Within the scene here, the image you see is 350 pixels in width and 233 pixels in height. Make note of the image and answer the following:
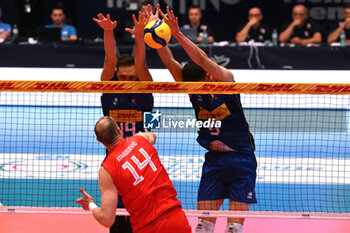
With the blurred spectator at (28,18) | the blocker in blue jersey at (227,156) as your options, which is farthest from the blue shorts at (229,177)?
the blurred spectator at (28,18)

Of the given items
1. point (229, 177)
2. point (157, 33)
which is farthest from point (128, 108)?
point (229, 177)

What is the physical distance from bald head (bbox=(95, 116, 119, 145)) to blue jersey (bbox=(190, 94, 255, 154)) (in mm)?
1385

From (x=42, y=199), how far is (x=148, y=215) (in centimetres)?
405

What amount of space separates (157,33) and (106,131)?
4.58 ft

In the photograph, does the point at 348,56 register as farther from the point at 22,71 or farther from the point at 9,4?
the point at 9,4

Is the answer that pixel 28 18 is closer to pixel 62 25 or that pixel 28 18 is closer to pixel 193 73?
pixel 62 25

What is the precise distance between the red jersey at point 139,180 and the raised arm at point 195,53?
3.96 feet

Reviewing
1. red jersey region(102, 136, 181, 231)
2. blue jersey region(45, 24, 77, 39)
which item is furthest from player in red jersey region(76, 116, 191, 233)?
blue jersey region(45, 24, 77, 39)

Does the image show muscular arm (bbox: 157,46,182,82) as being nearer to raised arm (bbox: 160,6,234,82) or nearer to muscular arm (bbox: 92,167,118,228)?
raised arm (bbox: 160,6,234,82)

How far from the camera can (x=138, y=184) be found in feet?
15.3

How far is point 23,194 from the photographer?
8.34 m

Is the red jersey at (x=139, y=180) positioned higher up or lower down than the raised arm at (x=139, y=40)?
lower down

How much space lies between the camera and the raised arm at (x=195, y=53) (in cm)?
557

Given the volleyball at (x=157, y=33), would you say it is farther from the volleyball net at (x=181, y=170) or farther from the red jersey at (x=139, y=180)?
the red jersey at (x=139, y=180)
